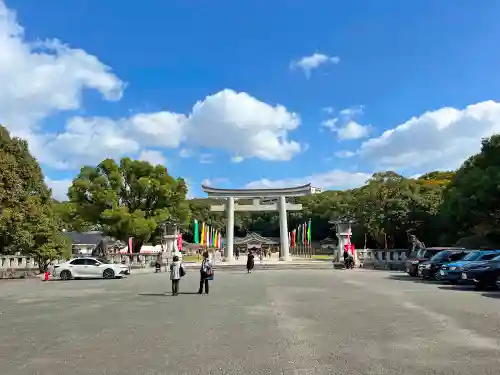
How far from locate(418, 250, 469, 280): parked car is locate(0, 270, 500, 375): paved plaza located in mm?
8379

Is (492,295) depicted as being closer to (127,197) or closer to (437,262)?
(437,262)

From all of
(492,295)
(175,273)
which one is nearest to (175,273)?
(175,273)

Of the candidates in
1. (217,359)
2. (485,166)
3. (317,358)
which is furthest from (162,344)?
(485,166)

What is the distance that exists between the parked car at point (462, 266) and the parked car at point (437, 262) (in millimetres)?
1304

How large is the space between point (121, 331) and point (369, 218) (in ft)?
166

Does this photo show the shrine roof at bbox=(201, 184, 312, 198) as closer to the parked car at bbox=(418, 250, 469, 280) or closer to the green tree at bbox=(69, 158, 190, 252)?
the green tree at bbox=(69, 158, 190, 252)

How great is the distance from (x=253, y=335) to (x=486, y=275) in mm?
13564

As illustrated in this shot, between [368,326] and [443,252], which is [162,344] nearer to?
[368,326]

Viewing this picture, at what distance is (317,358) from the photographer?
25.1ft

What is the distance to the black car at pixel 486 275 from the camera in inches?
771

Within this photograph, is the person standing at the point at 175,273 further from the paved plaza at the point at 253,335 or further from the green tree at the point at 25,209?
the green tree at the point at 25,209

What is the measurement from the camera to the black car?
19.6 metres

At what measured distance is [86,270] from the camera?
97.6 feet

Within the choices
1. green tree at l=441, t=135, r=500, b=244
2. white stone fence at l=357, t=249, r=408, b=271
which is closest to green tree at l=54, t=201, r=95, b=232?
white stone fence at l=357, t=249, r=408, b=271
